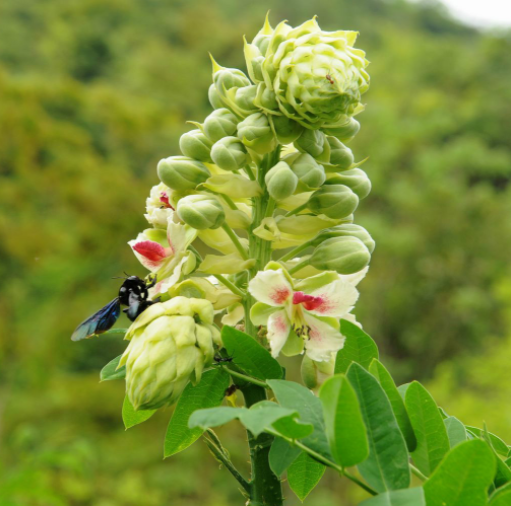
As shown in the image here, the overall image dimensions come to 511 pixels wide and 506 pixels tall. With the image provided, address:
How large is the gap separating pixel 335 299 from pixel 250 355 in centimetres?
18

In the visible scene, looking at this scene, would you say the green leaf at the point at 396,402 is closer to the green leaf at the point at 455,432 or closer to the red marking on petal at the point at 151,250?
the green leaf at the point at 455,432

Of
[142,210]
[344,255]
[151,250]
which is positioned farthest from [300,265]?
[142,210]

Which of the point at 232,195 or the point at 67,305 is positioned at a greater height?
the point at 232,195

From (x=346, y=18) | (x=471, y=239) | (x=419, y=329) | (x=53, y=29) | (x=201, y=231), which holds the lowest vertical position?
(x=419, y=329)

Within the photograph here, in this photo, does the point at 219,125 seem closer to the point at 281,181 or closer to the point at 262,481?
the point at 281,181

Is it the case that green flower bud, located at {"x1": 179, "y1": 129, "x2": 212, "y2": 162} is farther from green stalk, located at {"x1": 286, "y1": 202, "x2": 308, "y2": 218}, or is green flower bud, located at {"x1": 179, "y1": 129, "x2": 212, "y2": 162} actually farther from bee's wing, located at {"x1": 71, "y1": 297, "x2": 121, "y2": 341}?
bee's wing, located at {"x1": 71, "y1": 297, "x2": 121, "y2": 341}

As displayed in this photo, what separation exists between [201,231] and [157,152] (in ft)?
39.8

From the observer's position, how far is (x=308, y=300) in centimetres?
107

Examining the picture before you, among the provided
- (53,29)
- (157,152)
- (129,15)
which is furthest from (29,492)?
(129,15)

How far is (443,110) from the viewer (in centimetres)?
2997

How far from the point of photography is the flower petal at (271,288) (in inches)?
41.3

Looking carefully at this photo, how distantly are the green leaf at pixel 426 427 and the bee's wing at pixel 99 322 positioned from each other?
567 millimetres

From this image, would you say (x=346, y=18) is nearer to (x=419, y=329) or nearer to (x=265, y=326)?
(x=419, y=329)

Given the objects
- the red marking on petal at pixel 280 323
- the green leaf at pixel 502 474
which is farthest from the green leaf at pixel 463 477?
the red marking on petal at pixel 280 323
